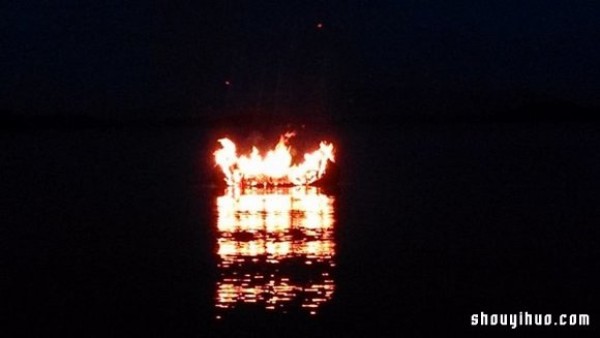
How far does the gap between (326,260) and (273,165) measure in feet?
43.7

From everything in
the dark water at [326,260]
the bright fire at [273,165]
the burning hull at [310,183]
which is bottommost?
the dark water at [326,260]

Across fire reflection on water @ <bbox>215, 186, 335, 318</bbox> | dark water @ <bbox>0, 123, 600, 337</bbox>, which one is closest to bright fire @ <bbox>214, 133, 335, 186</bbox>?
dark water @ <bbox>0, 123, 600, 337</bbox>

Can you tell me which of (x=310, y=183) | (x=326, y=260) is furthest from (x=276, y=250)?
(x=310, y=183)

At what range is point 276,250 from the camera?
17875 millimetres

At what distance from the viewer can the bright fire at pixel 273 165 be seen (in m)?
29.8

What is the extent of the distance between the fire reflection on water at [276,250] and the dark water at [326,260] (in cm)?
7

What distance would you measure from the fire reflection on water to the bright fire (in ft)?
5.51

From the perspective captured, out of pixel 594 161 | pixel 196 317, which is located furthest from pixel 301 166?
pixel 196 317

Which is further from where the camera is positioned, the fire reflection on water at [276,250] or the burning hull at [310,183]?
the burning hull at [310,183]

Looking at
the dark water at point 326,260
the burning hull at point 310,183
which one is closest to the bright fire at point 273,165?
the burning hull at point 310,183

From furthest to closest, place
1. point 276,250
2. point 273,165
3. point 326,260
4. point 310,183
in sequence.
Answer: point 310,183 < point 273,165 < point 276,250 < point 326,260

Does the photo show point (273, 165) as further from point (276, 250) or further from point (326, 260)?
point (326, 260)

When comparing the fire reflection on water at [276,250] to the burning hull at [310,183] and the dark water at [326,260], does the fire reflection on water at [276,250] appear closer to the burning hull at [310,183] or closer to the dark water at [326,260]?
the dark water at [326,260]

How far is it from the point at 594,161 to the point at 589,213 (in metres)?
18.3
